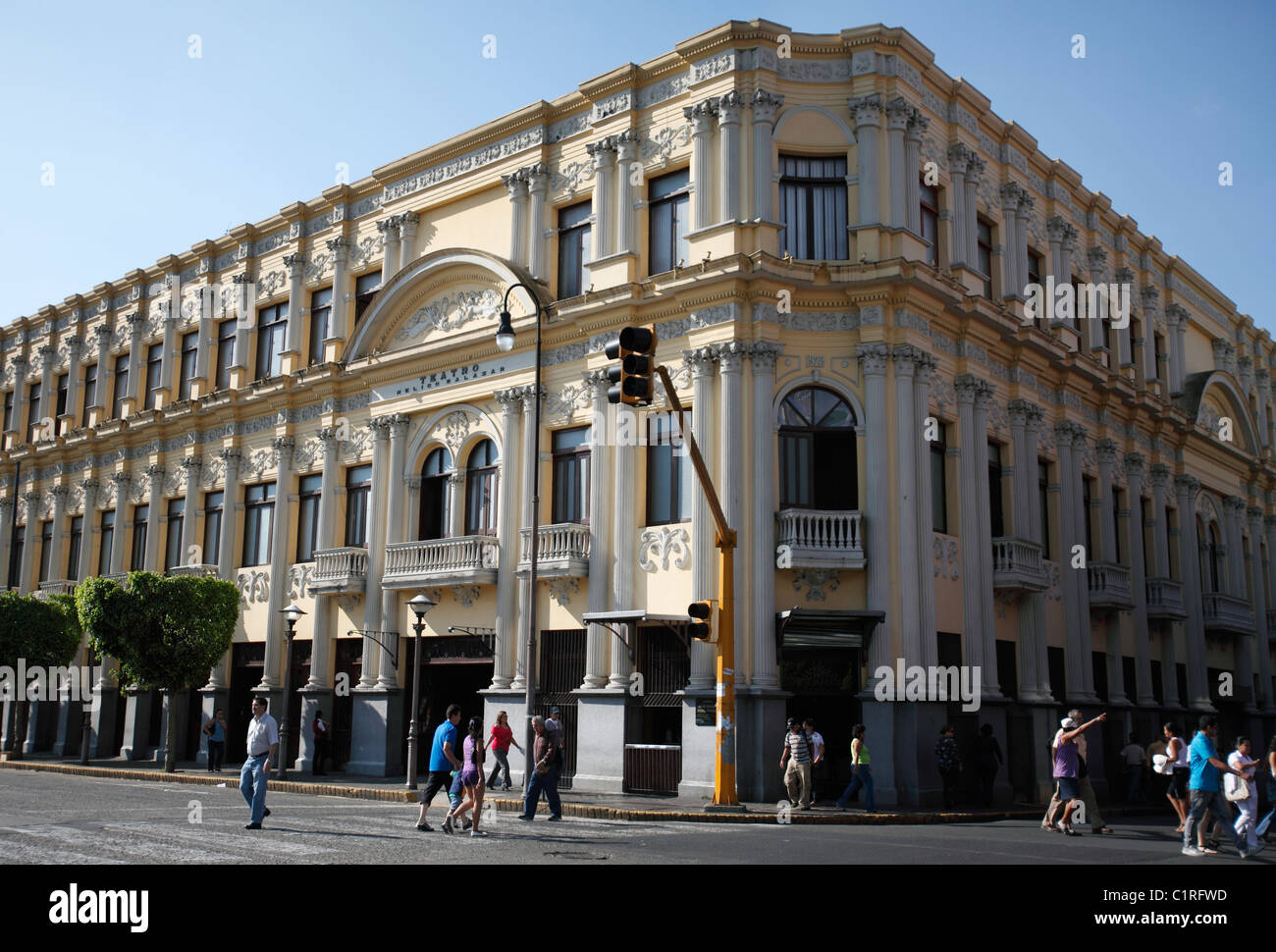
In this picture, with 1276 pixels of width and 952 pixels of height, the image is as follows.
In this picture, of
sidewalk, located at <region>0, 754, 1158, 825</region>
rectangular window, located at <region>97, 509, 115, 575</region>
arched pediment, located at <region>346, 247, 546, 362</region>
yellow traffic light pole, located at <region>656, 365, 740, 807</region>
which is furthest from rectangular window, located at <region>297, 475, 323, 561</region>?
yellow traffic light pole, located at <region>656, 365, 740, 807</region>

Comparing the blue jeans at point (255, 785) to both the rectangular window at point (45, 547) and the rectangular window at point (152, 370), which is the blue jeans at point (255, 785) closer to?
the rectangular window at point (152, 370)

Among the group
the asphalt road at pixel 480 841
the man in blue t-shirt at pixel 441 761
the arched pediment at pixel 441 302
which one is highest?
the arched pediment at pixel 441 302

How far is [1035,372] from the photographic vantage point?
100.0ft

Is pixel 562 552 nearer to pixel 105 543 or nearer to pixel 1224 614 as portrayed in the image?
pixel 105 543

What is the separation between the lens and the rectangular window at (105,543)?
135 ft

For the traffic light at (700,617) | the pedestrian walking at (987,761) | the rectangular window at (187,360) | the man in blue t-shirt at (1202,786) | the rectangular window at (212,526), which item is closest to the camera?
the man in blue t-shirt at (1202,786)

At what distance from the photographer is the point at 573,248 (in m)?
29.4

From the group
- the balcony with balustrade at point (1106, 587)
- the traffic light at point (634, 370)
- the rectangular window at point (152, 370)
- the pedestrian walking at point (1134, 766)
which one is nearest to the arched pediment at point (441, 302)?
the rectangular window at point (152, 370)

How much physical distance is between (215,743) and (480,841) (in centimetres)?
1759

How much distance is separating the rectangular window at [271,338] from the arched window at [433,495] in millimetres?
7893

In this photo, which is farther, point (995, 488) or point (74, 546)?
point (74, 546)

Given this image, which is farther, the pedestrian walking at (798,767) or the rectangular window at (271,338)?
the rectangular window at (271,338)

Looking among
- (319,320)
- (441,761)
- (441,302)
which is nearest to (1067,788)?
(441,761)
